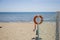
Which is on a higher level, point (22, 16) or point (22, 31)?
point (22, 16)

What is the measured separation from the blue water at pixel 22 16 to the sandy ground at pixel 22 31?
5 cm

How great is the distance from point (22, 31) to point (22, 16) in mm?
203

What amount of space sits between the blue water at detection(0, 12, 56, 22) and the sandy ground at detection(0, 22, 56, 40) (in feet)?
0.18

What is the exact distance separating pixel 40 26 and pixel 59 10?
326 millimetres

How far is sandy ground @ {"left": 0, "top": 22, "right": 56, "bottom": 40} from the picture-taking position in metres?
1.52

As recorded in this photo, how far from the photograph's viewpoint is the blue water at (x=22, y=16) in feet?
5.02

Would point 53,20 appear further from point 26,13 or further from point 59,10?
point 26,13

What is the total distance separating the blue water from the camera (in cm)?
153

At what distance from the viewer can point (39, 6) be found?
1.55 metres

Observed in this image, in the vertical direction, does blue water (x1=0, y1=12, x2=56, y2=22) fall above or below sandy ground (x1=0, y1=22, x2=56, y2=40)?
above

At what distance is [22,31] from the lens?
1566mm

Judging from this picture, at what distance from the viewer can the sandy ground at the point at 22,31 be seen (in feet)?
5.00

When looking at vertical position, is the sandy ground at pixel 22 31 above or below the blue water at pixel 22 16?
below

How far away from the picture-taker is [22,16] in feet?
5.15
